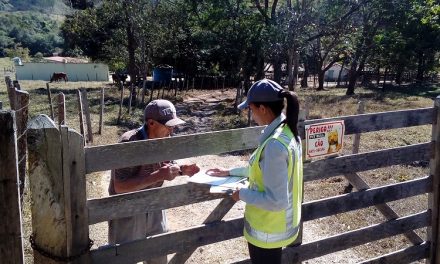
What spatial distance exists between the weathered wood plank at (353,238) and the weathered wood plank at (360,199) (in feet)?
0.75

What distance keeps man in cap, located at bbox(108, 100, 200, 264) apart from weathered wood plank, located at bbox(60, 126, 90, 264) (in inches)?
15.3

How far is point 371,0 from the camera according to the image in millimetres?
21188

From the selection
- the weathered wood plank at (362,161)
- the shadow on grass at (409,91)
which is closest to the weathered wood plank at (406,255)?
the weathered wood plank at (362,161)

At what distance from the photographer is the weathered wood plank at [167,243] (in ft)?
8.82

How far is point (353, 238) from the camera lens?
3.75 metres

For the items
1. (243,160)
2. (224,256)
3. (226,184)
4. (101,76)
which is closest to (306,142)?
(226,184)

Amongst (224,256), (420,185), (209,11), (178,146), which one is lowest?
(224,256)

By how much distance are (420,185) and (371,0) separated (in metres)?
19.3

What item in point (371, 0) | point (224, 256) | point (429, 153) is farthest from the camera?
point (371, 0)

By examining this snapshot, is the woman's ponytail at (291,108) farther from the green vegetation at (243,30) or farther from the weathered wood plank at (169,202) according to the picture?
the green vegetation at (243,30)

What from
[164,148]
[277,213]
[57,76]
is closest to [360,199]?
[277,213]

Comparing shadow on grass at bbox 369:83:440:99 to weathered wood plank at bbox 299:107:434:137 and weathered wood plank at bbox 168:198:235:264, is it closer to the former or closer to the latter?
weathered wood plank at bbox 299:107:434:137

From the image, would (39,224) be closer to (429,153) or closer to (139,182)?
(139,182)

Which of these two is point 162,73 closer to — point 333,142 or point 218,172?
point 333,142
